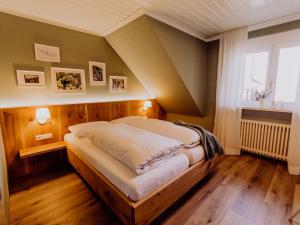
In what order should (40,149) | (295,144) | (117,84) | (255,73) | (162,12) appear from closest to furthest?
(162,12)
(40,149)
(295,144)
(255,73)
(117,84)

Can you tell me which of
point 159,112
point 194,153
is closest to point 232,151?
point 194,153

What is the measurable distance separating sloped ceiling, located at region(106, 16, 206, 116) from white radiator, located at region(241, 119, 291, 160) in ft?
3.12

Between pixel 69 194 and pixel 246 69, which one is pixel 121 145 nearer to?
pixel 69 194

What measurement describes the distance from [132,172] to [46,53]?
2158 mm

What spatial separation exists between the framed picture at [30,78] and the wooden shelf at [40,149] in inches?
35.3

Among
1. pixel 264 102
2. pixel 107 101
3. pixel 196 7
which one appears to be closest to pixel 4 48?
pixel 107 101

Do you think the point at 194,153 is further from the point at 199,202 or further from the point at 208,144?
the point at 199,202

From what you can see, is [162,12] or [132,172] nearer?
[132,172]

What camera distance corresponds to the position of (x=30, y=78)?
220 centimetres

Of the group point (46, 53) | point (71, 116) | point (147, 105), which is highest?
point (46, 53)

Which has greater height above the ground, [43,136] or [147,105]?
[147,105]

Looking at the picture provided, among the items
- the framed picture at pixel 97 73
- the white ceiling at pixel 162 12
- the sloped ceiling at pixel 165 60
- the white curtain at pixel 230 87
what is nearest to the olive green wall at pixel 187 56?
the sloped ceiling at pixel 165 60

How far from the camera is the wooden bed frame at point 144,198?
122 cm

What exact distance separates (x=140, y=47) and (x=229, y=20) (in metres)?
1.42
